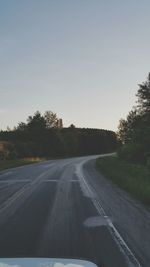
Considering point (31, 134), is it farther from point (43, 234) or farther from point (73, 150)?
point (43, 234)

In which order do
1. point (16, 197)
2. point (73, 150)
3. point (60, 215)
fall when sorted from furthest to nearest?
1. point (73, 150)
2. point (16, 197)
3. point (60, 215)

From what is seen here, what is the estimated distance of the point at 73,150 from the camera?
143 m

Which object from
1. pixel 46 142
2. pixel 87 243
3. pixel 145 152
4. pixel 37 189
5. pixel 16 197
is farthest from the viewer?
pixel 46 142

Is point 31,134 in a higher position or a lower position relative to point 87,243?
higher

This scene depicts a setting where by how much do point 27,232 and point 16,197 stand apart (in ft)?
27.8

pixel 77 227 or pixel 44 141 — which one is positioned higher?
pixel 44 141

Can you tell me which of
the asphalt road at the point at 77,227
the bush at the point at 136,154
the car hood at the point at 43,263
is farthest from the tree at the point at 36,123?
the car hood at the point at 43,263

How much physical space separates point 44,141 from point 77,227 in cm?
11365

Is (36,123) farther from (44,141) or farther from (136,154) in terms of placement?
(136,154)

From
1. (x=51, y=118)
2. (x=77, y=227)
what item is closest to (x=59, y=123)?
(x=51, y=118)

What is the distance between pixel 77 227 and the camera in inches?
509

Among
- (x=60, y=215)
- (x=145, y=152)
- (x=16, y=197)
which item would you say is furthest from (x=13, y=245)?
(x=145, y=152)

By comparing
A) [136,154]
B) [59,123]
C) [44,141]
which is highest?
[59,123]

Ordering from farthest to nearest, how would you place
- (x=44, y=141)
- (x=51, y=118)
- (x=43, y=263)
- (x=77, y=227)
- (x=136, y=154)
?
(x=51, y=118) < (x=44, y=141) < (x=136, y=154) < (x=77, y=227) < (x=43, y=263)
